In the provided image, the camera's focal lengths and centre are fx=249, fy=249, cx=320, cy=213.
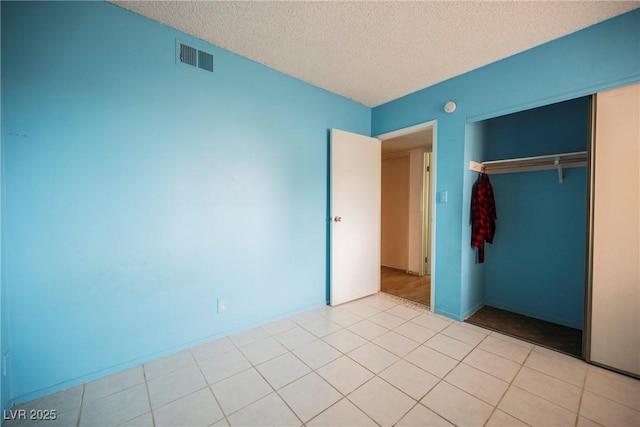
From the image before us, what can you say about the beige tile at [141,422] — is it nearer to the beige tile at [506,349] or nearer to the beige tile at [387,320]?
the beige tile at [387,320]

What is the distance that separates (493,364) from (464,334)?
470mm

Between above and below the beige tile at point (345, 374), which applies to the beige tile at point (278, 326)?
above

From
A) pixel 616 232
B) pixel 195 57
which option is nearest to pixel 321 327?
pixel 616 232

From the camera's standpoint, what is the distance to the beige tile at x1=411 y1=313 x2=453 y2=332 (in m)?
2.50

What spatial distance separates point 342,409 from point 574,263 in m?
2.70

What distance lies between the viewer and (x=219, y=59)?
220cm

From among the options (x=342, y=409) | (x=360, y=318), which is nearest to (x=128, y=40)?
(x=342, y=409)

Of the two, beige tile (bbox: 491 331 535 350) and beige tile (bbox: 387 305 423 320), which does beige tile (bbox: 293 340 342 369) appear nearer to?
beige tile (bbox: 387 305 423 320)

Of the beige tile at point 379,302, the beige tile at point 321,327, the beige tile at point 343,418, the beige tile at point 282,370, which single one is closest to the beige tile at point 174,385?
the beige tile at point 282,370

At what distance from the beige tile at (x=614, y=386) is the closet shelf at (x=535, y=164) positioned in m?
1.63

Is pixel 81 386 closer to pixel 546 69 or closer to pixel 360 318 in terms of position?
pixel 360 318

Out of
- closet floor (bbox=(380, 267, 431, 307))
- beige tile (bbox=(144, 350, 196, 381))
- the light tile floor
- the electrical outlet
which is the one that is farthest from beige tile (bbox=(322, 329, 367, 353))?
closet floor (bbox=(380, 267, 431, 307))

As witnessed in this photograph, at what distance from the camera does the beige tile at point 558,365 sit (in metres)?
1.74

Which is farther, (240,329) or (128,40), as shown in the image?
(240,329)
